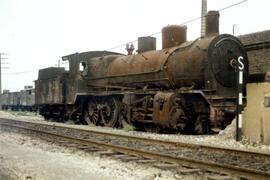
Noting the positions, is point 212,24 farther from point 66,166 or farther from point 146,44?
point 66,166

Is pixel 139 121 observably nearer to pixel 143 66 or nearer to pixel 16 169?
pixel 143 66

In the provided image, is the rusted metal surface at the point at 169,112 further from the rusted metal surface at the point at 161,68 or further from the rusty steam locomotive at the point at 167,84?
the rusted metal surface at the point at 161,68

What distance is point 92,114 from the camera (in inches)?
809

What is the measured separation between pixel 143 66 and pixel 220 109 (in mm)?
4399

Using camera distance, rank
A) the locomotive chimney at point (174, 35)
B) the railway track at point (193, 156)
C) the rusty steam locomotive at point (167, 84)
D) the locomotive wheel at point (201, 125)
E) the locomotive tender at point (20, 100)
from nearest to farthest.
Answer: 1. the railway track at point (193, 156)
2. the rusty steam locomotive at point (167, 84)
3. the locomotive wheel at point (201, 125)
4. the locomotive chimney at point (174, 35)
5. the locomotive tender at point (20, 100)

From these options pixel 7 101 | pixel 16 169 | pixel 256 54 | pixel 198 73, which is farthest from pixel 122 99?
pixel 7 101

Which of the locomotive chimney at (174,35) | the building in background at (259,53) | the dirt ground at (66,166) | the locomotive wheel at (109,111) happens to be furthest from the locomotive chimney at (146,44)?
the dirt ground at (66,166)

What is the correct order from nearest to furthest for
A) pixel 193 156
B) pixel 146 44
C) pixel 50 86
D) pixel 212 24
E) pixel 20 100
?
pixel 193 156, pixel 212 24, pixel 146 44, pixel 50 86, pixel 20 100

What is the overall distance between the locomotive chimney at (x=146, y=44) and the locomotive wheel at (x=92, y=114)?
3554 mm

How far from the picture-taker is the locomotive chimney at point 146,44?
61.2 feet

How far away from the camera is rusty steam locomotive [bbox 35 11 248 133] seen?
574 inches

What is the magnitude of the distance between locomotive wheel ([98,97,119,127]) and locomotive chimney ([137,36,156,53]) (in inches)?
94.8

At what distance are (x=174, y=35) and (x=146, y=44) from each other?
2182 mm

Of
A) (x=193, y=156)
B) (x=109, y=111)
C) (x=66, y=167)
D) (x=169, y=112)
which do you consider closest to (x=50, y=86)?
(x=109, y=111)
